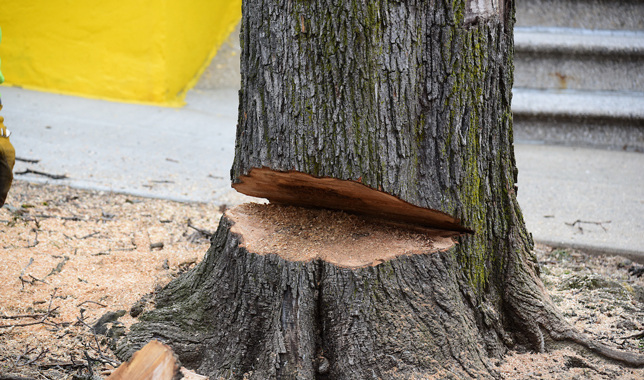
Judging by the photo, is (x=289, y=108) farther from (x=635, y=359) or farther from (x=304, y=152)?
(x=635, y=359)

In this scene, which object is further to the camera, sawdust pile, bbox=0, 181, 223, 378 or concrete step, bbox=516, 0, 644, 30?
concrete step, bbox=516, 0, 644, 30

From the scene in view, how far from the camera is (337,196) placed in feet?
5.72

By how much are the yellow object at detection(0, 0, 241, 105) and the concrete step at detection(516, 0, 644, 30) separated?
12.5 ft

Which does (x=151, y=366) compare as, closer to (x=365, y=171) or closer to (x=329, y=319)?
(x=329, y=319)

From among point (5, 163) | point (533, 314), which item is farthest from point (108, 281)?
point (533, 314)

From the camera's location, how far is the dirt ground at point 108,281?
1684 mm

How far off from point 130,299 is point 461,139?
1423mm

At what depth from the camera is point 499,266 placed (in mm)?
1829

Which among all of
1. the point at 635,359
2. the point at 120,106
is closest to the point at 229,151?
the point at 120,106

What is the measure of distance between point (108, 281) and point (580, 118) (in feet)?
15.8

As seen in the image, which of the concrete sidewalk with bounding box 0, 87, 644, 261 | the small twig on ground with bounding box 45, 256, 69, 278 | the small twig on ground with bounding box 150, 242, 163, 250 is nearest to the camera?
the small twig on ground with bounding box 45, 256, 69, 278

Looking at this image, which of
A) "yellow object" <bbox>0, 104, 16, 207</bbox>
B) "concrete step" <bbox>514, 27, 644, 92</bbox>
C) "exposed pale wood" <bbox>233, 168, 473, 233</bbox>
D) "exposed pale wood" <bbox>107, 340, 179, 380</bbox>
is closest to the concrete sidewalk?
"concrete step" <bbox>514, 27, 644, 92</bbox>

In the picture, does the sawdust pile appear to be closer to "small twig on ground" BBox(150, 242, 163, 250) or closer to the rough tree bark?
"small twig on ground" BBox(150, 242, 163, 250)

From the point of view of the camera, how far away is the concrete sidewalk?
10.7 feet
